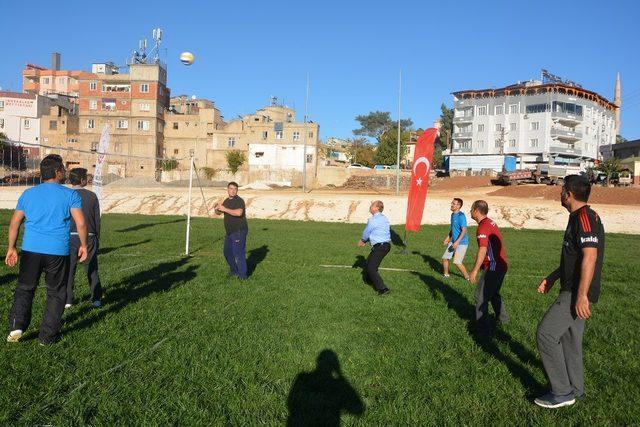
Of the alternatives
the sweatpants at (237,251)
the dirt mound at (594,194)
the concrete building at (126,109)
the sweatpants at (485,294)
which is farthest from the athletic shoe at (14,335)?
the concrete building at (126,109)

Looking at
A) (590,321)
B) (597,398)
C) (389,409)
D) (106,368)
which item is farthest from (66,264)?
(590,321)

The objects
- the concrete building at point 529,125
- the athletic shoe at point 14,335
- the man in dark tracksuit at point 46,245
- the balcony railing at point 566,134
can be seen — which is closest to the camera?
the man in dark tracksuit at point 46,245

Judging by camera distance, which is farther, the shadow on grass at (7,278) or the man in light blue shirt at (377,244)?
the man in light blue shirt at (377,244)

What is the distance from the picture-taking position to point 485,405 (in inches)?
187

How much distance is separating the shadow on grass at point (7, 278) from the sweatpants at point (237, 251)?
3.97 m

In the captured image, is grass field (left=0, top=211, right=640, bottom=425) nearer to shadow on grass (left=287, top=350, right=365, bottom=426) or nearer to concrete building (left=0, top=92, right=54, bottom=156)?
shadow on grass (left=287, top=350, right=365, bottom=426)

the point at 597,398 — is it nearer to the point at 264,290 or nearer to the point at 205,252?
the point at 264,290

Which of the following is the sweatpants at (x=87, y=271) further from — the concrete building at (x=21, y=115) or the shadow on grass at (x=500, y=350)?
the concrete building at (x=21, y=115)

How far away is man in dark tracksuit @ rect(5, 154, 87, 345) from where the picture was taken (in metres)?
5.75

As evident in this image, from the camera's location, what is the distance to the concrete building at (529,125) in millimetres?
81250

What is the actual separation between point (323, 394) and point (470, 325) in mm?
3407

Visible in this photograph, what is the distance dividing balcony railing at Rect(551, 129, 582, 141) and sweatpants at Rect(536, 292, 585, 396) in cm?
8393

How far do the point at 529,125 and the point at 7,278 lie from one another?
84.7 metres

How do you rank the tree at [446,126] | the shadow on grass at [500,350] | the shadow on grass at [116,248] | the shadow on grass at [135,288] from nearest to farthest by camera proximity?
the shadow on grass at [500,350], the shadow on grass at [135,288], the shadow on grass at [116,248], the tree at [446,126]
